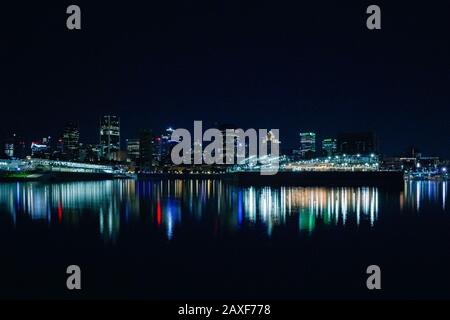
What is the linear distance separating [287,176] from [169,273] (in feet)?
136

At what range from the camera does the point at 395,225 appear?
50.8 ft

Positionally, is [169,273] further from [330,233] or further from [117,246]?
[330,233]

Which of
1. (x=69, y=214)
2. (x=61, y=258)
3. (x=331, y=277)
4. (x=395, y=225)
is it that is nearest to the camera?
(x=331, y=277)

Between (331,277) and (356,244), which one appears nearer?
(331,277)

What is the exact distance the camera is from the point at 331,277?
8945 mm

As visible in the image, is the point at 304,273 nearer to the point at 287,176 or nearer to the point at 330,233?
the point at 330,233

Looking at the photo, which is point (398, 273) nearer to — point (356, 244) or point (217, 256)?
point (356, 244)

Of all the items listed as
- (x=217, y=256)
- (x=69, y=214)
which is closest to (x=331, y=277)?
(x=217, y=256)

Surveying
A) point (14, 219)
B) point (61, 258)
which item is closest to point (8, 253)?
point (61, 258)
